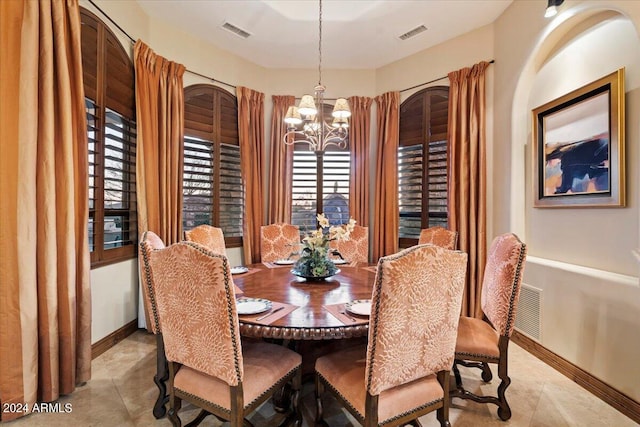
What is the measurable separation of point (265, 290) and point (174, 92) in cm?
259

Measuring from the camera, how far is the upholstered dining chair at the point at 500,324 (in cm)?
175

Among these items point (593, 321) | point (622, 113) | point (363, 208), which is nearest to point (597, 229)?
point (593, 321)

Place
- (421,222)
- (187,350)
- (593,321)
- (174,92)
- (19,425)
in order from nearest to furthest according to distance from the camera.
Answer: (187,350) → (19,425) → (593,321) → (174,92) → (421,222)

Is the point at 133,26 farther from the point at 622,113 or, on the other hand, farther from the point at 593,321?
the point at 593,321

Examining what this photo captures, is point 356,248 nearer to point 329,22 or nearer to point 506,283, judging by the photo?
point 506,283

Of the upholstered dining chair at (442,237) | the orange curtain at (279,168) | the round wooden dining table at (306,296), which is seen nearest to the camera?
the round wooden dining table at (306,296)

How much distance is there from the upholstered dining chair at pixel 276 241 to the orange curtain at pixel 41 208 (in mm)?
1644

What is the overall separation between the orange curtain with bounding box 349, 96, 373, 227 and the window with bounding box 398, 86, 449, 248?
46 cm

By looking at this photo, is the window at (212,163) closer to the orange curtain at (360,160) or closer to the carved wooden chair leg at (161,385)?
the orange curtain at (360,160)

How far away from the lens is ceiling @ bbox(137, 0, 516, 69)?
3.08 meters

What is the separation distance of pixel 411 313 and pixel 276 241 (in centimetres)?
238

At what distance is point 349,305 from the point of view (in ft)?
5.49

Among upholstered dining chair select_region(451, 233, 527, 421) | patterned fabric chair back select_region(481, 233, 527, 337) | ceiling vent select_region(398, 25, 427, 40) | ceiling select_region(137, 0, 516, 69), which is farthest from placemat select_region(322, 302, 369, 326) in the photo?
ceiling vent select_region(398, 25, 427, 40)

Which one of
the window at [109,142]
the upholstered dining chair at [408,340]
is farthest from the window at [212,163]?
the upholstered dining chair at [408,340]
